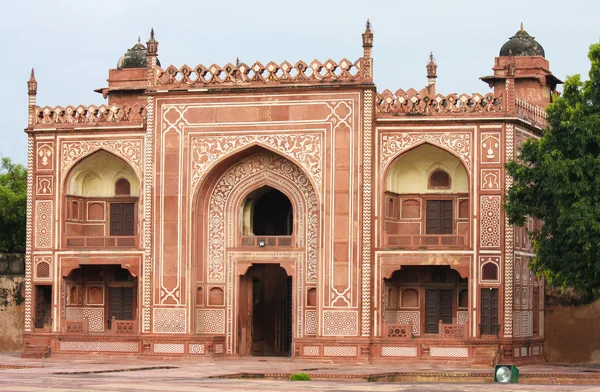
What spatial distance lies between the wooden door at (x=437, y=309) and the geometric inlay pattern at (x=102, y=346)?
21.9 ft

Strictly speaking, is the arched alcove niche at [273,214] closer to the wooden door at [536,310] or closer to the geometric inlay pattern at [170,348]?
the geometric inlay pattern at [170,348]

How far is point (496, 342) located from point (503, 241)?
2.19 meters

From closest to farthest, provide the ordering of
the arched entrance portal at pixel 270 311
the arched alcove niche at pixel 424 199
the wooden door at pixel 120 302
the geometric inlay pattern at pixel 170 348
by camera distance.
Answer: the arched alcove niche at pixel 424 199, the geometric inlay pattern at pixel 170 348, the arched entrance portal at pixel 270 311, the wooden door at pixel 120 302

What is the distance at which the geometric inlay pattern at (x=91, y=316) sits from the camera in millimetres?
35031

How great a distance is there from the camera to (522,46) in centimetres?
3725

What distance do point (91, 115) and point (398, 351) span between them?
9.12 m

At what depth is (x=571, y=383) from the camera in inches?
1048

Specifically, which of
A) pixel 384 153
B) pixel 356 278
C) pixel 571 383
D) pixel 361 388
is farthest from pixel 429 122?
pixel 361 388

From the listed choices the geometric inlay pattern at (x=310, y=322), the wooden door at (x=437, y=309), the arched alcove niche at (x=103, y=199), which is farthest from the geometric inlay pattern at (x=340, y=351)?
the arched alcove niche at (x=103, y=199)

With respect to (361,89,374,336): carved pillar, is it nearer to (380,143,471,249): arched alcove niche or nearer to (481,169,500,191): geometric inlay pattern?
(380,143,471,249): arched alcove niche

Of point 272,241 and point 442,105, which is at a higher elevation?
point 442,105

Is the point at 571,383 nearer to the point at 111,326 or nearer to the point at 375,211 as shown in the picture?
the point at 375,211

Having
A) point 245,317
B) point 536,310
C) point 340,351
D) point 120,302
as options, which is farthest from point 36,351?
point 536,310

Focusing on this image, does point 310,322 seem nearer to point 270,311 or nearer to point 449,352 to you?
point 270,311
